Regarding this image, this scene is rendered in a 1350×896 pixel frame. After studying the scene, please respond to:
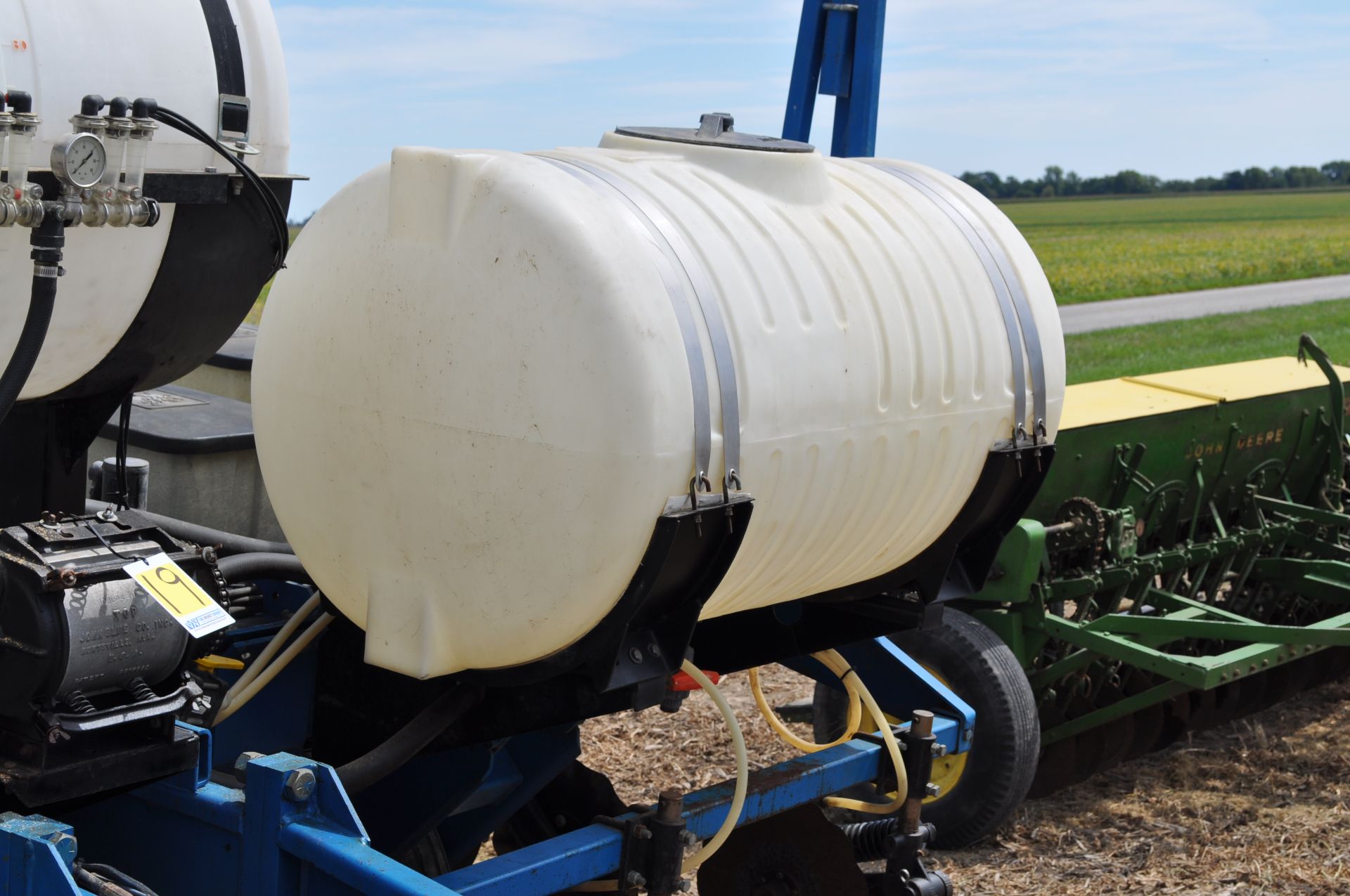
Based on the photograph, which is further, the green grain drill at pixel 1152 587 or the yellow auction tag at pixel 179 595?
the green grain drill at pixel 1152 587

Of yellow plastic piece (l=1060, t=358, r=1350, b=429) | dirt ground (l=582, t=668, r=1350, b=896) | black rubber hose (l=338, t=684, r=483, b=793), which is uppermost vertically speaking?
yellow plastic piece (l=1060, t=358, r=1350, b=429)

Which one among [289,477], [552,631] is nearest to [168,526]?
[289,477]

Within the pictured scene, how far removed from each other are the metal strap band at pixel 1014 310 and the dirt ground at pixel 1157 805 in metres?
2.14

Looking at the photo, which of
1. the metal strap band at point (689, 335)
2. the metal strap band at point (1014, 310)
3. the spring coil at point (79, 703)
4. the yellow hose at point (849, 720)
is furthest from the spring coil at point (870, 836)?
the spring coil at point (79, 703)

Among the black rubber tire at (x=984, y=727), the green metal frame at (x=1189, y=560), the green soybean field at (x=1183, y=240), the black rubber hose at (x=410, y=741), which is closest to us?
the black rubber hose at (x=410, y=741)

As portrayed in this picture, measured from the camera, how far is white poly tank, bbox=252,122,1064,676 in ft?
8.04

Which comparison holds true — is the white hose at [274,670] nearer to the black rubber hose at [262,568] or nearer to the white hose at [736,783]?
the black rubber hose at [262,568]

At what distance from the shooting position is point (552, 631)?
8.51 feet

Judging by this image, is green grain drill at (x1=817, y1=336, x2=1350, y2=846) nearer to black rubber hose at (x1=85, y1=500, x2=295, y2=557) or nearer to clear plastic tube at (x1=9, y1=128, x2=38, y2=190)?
black rubber hose at (x1=85, y1=500, x2=295, y2=557)

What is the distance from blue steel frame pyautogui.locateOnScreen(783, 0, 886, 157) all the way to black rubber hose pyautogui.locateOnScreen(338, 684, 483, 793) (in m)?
4.38

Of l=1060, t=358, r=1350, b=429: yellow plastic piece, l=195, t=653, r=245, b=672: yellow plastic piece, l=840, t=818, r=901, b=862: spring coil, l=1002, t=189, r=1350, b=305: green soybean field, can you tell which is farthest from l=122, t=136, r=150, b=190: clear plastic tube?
l=1002, t=189, r=1350, b=305: green soybean field

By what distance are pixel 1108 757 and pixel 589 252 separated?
4065 mm

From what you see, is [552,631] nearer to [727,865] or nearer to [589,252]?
[589,252]

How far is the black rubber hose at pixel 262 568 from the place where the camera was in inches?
133
